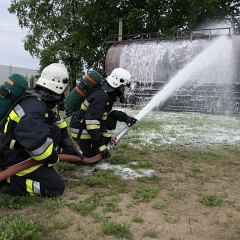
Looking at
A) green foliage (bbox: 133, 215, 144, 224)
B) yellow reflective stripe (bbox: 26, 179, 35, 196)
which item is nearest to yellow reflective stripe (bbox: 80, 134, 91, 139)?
yellow reflective stripe (bbox: 26, 179, 35, 196)

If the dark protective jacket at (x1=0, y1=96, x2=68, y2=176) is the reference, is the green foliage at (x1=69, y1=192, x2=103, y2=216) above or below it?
below

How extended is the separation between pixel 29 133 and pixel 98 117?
171cm

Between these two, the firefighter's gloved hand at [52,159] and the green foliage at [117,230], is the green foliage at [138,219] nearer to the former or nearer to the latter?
the green foliage at [117,230]

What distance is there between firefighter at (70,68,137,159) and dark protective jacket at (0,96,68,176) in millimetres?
1120

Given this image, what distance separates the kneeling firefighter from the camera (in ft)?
12.4

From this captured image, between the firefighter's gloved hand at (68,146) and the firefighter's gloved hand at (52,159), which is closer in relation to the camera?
the firefighter's gloved hand at (52,159)

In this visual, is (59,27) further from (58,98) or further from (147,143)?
(58,98)

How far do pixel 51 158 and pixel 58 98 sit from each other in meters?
0.73

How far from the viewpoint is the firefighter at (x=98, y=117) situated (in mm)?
5309

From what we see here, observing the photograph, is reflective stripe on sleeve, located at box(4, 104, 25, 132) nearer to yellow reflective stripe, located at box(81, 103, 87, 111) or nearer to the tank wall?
yellow reflective stripe, located at box(81, 103, 87, 111)

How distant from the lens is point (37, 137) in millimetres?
3750

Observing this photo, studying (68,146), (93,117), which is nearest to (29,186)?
(68,146)

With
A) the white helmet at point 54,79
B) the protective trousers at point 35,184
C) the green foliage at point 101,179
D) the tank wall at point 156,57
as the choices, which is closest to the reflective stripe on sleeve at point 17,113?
the white helmet at point 54,79

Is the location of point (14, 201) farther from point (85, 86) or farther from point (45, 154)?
point (85, 86)
